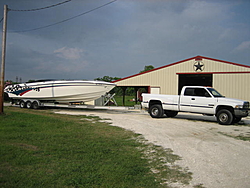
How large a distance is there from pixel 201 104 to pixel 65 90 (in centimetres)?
1148

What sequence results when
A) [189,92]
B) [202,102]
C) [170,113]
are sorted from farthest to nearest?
[170,113] → [189,92] → [202,102]

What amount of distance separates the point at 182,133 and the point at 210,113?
4.12 metres

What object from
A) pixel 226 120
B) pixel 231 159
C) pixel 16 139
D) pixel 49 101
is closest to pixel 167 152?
pixel 231 159

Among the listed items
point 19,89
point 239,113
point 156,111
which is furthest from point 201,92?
point 19,89

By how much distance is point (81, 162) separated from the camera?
5.55 meters

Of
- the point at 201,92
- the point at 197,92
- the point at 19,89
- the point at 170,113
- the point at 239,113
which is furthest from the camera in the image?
the point at 19,89

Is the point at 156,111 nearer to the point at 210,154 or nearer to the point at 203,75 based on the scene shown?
the point at 210,154

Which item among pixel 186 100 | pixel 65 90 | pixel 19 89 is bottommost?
pixel 186 100

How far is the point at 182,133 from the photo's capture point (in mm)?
9859

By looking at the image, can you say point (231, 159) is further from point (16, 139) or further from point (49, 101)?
point (49, 101)

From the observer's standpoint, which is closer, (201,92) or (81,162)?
(81,162)

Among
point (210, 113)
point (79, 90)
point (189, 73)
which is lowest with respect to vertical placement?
point (210, 113)

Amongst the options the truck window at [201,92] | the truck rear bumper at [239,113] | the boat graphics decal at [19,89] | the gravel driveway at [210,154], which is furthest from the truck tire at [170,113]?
the boat graphics decal at [19,89]

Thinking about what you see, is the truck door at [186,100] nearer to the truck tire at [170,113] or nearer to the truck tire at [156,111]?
the truck tire at [156,111]
